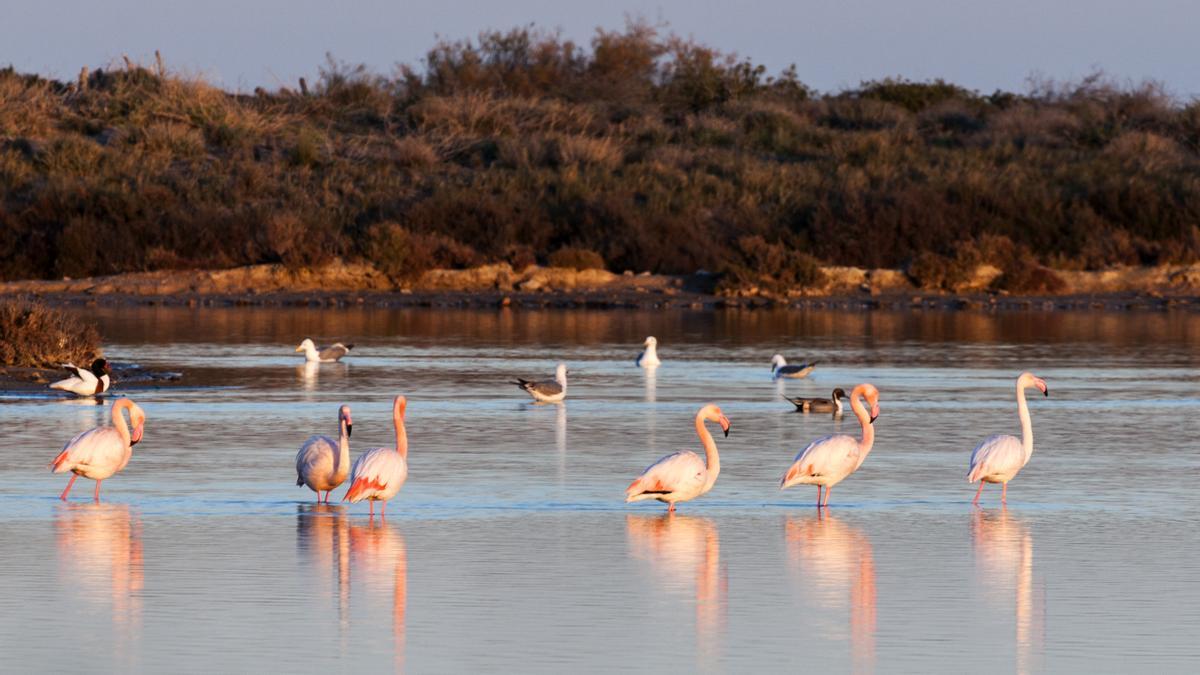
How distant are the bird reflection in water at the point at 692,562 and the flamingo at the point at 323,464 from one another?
1.66 metres

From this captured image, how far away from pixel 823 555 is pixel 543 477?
340 cm

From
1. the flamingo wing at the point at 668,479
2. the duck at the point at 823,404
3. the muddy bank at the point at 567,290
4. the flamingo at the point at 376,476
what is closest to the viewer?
the flamingo at the point at 376,476

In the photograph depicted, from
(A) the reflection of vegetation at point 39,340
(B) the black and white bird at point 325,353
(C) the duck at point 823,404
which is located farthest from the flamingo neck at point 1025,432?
(B) the black and white bird at point 325,353

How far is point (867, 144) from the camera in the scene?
5125 cm

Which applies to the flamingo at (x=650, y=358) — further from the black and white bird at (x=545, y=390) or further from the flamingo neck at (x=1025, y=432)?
the flamingo neck at (x=1025, y=432)

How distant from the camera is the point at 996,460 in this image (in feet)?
40.1

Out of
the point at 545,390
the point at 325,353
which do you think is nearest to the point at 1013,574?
the point at 545,390

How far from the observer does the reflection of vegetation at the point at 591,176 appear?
4203 centimetres

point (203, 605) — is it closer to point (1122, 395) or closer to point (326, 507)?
point (326, 507)

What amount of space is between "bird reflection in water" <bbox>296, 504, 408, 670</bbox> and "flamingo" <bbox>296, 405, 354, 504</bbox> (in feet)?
0.53

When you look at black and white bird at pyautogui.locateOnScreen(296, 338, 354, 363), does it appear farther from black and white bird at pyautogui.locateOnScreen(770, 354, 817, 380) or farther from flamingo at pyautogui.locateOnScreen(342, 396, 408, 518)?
flamingo at pyautogui.locateOnScreen(342, 396, 408, 518)

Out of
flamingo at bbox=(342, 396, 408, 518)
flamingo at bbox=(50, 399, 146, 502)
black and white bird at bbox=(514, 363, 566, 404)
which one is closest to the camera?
flamingo at bbox=(342, 396, 408, 518)

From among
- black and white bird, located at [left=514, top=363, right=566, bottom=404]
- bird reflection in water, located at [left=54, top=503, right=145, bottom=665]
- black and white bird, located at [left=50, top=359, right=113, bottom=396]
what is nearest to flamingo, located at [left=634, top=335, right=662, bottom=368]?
black and white bird, located at [left=514, top=363, right=566, bottom=404]

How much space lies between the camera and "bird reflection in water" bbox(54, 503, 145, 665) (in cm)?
866
